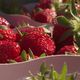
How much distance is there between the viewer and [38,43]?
1.00 meters

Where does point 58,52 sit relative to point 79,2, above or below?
below

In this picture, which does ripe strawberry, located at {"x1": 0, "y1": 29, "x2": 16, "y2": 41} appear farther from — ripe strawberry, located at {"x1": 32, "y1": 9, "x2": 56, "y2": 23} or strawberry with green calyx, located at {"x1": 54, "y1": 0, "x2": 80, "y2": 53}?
ripe strawberry, located at {"x1": 32, "y1": 9, "x2": 56, "y2": 23}

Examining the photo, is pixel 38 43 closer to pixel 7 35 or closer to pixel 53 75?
pixel 7 35

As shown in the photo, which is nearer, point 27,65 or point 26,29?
point 27,65

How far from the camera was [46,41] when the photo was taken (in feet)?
3.33

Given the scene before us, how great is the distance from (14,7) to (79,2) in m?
1.40

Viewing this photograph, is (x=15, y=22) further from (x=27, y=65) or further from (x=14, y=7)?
(x=14, y=7)

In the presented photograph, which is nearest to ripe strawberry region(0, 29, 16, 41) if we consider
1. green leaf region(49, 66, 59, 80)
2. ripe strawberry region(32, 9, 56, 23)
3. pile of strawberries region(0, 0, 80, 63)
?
pile of strawberries region(0, 0, 80, 63)

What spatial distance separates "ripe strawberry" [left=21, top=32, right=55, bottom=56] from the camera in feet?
3.21

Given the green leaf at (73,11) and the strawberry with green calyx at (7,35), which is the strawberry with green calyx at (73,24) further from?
the strawberry with green calyx at (7,35)

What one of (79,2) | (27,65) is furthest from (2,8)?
(27,65)

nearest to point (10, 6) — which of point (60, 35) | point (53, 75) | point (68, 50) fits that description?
point (60, 35)

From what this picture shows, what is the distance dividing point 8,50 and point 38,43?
0.10 m

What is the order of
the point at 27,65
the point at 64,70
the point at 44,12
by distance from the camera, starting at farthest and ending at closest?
the point at 44,12 < the point at 27,65 < the point at 64,70
